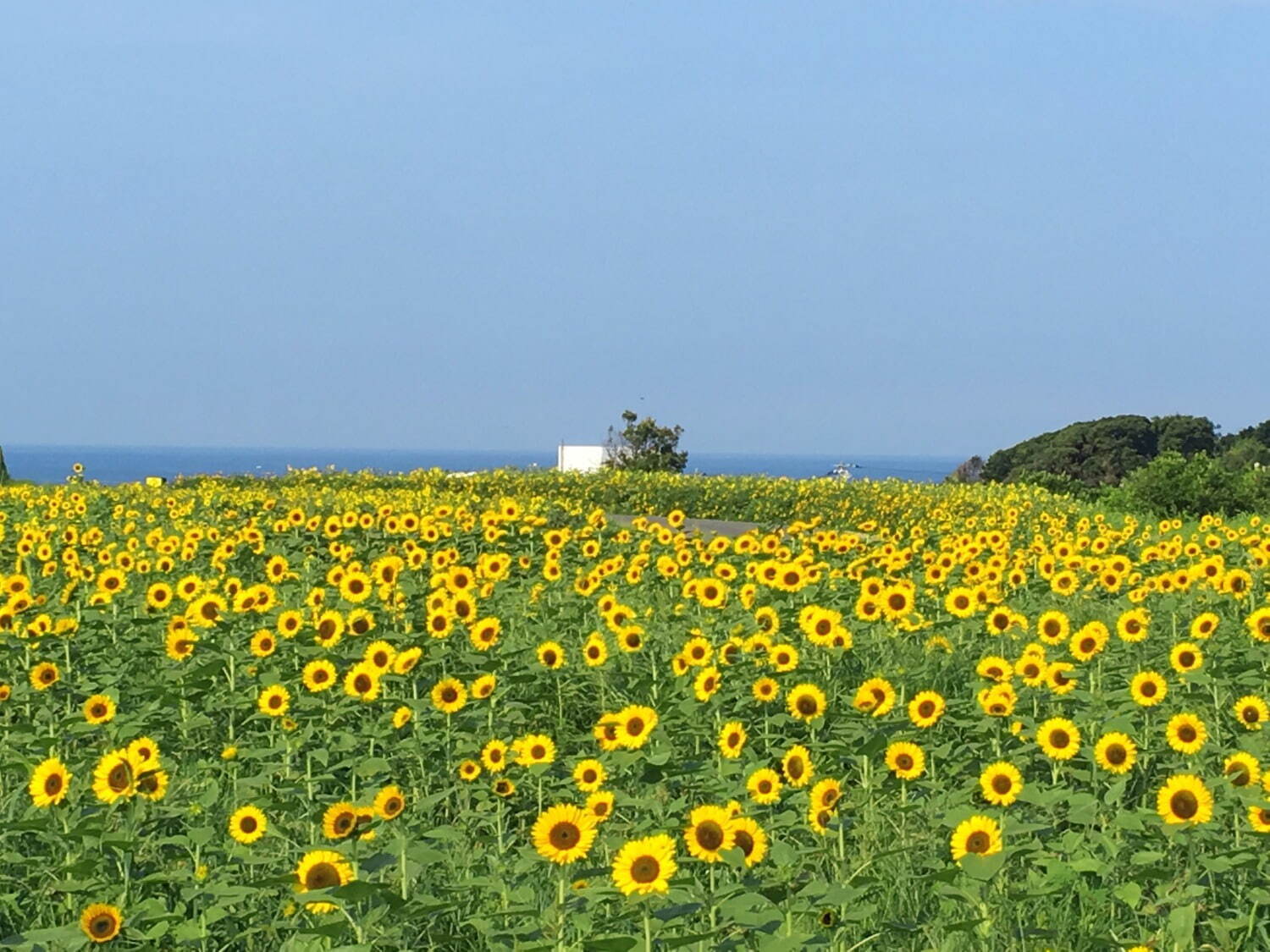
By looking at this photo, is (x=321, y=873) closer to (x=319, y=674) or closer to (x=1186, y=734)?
(x=319, y=674)

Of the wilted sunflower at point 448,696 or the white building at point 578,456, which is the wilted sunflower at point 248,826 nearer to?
the wilted sunflower at point 448,696

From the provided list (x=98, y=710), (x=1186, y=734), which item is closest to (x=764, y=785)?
(x=1186, y=734)

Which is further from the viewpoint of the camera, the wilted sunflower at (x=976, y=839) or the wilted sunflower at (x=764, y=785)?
the wilted sunflower at (x=764, y=785)

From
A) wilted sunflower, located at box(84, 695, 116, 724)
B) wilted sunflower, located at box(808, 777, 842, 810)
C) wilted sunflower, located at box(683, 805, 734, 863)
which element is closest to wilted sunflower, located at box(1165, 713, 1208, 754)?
wilted sunflower, located at box(808, 777, 842, 810)

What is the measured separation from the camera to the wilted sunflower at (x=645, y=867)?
3.57 metres

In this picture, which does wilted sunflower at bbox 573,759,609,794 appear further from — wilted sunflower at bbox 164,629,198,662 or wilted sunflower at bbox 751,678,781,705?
wilted sunflower at bbox 164,629,198,662

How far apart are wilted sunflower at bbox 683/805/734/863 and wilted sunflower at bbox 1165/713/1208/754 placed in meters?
2.36

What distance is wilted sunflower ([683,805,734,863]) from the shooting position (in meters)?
3.83

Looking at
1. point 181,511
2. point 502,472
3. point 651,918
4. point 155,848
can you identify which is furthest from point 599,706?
point 502,472

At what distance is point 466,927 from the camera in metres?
4.81

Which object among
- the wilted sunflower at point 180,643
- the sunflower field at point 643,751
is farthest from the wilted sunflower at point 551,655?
the wilted sunflower at point 180,643

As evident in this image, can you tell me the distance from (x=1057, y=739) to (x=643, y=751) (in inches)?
64.4

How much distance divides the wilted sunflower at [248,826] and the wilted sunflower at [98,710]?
1697mm

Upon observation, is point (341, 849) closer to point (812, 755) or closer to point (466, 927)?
point (466, 927)
